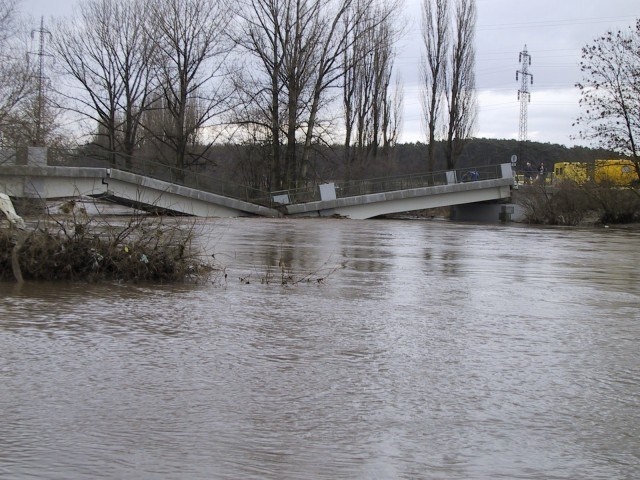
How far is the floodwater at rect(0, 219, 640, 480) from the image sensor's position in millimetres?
3893

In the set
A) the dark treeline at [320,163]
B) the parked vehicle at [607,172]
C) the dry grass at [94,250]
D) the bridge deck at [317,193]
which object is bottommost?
the dry grass at [94,250]

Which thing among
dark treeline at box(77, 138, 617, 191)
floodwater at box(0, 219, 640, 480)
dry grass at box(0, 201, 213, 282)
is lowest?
floodwater at box(0, 219, 640, 480)

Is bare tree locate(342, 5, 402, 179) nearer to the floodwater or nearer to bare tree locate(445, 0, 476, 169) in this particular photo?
bare tree locate(445, 0, 476, 169)

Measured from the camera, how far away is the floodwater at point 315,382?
389cm

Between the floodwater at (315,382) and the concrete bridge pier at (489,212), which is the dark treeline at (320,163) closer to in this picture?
the concrete bridge pier at (489,212)

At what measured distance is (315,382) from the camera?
5.41m

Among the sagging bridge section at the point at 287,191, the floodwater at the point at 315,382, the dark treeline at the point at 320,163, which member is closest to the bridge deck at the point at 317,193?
the sagging bridge section at the point at 287,191

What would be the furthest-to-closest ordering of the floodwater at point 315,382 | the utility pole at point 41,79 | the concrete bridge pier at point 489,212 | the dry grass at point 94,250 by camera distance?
the concrete bridge pier at point 489,212 → the utility pole at point 41,79 → the dry grass at point 94,250 → the floodwater at point 315,382

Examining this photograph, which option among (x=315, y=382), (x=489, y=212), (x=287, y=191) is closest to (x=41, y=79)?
(x=287, y=191)

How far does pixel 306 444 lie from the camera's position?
412 centimetres

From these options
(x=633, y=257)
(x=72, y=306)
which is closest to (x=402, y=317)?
(x=72, y=306)

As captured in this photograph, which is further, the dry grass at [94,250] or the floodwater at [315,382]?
the dry grass at [94,250]

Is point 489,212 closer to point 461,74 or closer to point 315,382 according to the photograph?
point 461,74

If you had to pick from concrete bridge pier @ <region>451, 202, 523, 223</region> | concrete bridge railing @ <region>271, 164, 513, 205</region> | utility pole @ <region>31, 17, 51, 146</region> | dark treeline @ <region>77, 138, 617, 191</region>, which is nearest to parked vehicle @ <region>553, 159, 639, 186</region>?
dark treeline @ <region>77, 138, 617, 191</region>
